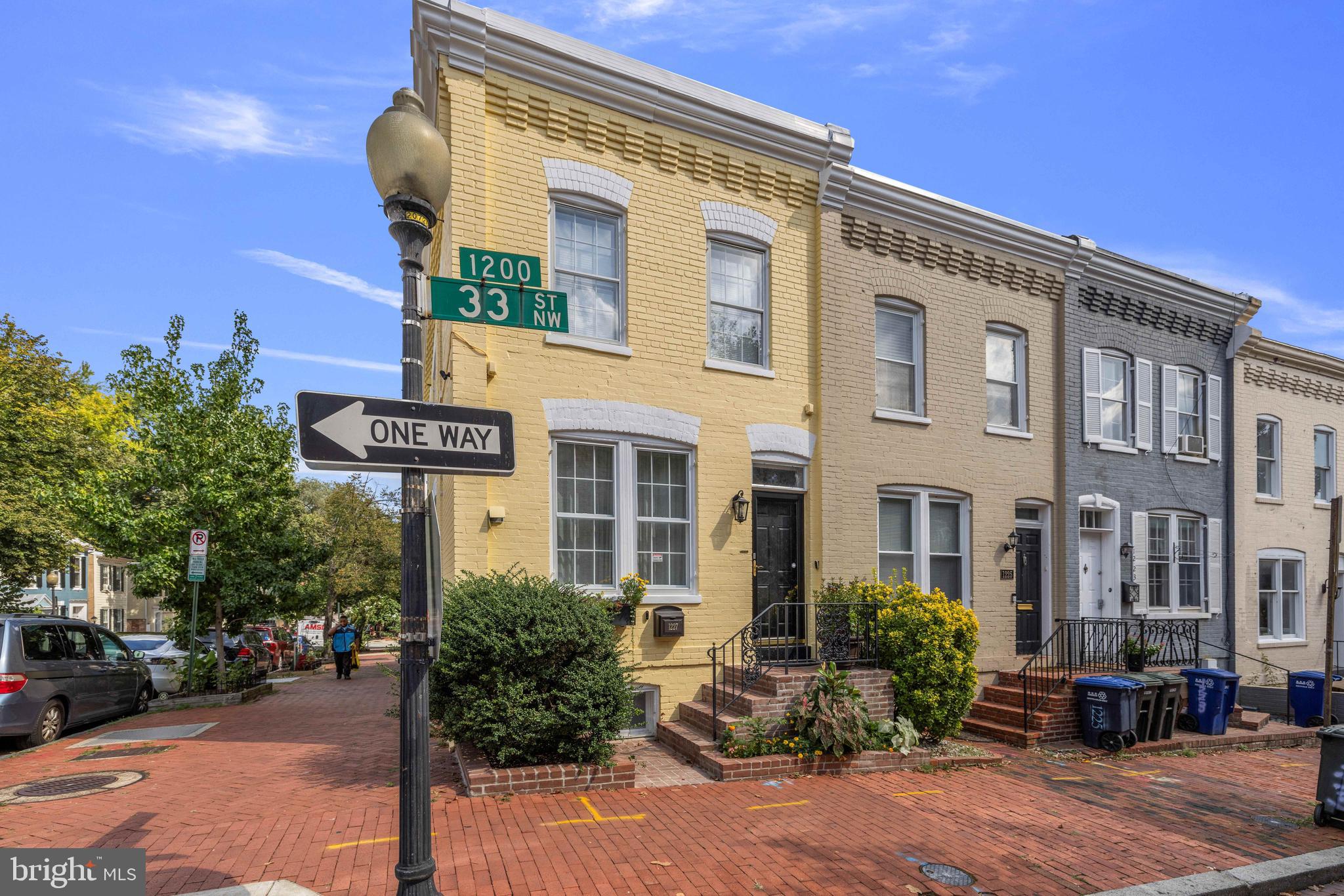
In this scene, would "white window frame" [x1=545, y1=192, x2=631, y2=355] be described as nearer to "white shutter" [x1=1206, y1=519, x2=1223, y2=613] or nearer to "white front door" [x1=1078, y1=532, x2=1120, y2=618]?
"white front door" [x1=1078, y1=532, x2=1120, y2=618]

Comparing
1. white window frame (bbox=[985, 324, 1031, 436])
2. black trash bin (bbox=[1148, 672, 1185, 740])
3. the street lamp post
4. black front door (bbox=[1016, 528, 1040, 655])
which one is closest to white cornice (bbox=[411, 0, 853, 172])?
white window frame (bbox=[985, 324, 1031, 436])

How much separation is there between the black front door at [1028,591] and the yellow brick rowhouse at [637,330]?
455cm

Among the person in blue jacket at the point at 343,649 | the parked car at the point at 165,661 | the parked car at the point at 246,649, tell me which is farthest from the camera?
the person in blue jacket at the point at 343,649

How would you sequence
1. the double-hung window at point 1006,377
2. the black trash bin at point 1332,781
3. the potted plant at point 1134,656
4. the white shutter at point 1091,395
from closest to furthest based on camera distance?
the black trash bin at point 1332,781 < the potted plant at point 1134,656 < the double-hung window at point 1006,377 < the white shutter at point 1091,395

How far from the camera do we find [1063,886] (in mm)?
5566

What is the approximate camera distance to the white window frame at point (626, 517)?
378 inches

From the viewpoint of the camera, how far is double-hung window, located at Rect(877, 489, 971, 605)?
12.0 metres

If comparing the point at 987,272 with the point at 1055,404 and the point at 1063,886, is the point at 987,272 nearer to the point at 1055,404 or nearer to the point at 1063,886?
the point at 1055,404

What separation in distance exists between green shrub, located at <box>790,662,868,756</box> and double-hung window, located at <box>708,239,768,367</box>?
14.9 ft

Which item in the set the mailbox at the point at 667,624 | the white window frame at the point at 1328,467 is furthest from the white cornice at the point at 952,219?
the white window frame at the point at 1328,467

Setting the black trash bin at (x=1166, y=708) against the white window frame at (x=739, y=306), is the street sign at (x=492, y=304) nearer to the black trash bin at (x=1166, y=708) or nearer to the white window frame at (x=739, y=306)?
the white window frame at (x=739, y=306)

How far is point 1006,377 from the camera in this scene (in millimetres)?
13445

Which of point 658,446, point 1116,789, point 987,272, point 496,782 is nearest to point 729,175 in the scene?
point 658,446

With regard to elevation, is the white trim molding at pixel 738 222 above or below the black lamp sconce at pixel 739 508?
above
